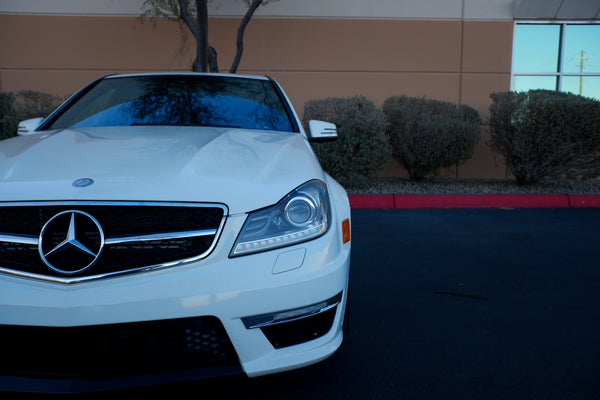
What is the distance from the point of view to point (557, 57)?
8.85 m

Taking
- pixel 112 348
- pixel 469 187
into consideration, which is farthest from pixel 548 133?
pixel 112 348

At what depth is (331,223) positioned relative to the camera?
176 cm

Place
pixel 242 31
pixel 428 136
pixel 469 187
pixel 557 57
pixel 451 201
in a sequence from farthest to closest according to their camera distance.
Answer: pixel 557 57
pixel 242 31
pixel 469 187
pixel 428 136
pixel 451 201

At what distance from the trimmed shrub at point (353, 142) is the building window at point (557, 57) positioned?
3.78 m

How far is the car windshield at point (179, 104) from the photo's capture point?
2.73 meters

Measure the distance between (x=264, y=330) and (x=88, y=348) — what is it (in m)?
0.53

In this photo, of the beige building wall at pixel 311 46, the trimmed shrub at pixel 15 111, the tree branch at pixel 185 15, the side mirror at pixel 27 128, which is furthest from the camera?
the beige building wall at pixel 311 46

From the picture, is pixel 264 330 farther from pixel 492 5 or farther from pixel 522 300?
pixel 492 5

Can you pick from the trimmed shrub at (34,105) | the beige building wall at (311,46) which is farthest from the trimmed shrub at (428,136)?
the trimmed shrub at (34,105)

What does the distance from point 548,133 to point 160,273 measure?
21.0 ft

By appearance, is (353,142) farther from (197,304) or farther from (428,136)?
(197,304)

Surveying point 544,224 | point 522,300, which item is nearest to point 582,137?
point 544,224

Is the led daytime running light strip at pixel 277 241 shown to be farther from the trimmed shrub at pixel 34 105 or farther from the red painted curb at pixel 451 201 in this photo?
the trimmed shrub at pixel 34 105

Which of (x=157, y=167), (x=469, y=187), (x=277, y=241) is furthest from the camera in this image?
(x=469, y=187)
